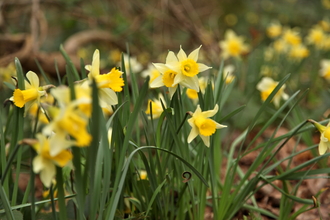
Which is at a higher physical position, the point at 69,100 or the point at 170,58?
the point at 170,58

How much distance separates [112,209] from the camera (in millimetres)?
969

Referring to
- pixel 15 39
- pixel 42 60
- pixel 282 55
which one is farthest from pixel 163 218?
pixel 282 55

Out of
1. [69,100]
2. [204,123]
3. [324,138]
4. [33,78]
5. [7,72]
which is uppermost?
[7,72]

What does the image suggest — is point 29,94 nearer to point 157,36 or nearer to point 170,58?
point 170,58

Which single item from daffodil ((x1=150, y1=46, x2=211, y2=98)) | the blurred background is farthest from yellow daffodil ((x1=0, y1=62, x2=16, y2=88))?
daffodil ((x1=150, y1=46, x2=211, y2=98))

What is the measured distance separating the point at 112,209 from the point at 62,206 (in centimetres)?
16

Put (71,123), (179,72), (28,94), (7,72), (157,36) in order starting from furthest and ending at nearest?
1. (157,36)
2. (7,72)
3. (179,72)
4. (28,94)
5. (71,123)

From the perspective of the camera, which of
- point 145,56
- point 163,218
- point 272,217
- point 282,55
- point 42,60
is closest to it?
point 163,218

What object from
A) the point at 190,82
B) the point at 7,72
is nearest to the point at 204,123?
the point at 190,82

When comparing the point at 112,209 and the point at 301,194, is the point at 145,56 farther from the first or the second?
the point at 112,209

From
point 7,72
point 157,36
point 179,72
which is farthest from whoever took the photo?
point 157,36

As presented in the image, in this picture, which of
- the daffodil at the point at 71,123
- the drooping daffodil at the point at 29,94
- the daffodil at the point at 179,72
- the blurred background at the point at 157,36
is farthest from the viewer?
the blurred background at the point at 157,36

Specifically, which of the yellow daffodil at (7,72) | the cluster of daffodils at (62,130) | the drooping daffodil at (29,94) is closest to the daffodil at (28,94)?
the drooping daffodil at (29,94)

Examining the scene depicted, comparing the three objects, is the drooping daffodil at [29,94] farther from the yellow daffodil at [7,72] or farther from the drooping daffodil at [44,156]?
the yellow daffodil at [7,72]
